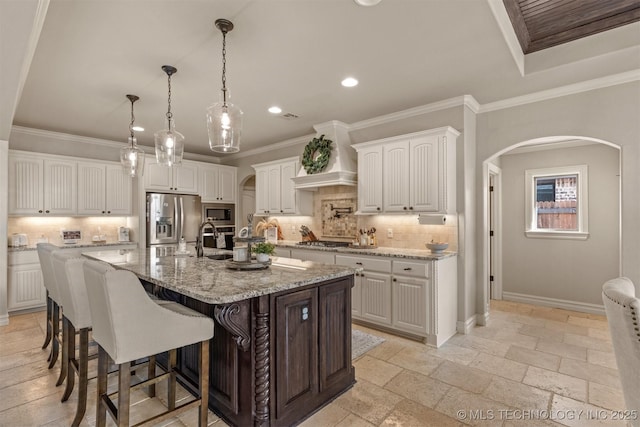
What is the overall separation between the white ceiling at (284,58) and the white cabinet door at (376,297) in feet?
6.92

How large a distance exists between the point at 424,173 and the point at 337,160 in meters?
1.29

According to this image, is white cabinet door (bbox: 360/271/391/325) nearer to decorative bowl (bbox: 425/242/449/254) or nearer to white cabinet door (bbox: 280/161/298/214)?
decorative bowl (bbox: 425/242/449/254)

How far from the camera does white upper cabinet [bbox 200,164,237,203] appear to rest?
6.36 m

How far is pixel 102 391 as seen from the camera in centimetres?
189

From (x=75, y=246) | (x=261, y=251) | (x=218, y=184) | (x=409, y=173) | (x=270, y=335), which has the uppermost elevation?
(x=218, y=184)

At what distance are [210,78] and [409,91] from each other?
2.11m

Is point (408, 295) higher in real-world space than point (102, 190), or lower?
lower

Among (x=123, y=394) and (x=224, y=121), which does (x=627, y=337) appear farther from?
(x=224, y=121)

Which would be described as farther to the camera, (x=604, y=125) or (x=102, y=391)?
(x=604, y=125)

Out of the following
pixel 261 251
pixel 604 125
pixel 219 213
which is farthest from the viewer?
pixel 219 213

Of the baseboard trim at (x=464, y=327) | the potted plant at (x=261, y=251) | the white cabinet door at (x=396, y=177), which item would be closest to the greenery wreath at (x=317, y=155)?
the white cabinet door at (x=396, y=177)

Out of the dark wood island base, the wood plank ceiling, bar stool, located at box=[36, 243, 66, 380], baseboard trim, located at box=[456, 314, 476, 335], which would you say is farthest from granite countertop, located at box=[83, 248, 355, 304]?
the wood plank ceiling

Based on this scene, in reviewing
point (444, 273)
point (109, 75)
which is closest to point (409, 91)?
point (444, 273)

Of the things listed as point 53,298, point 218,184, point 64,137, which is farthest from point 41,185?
point 53,298
